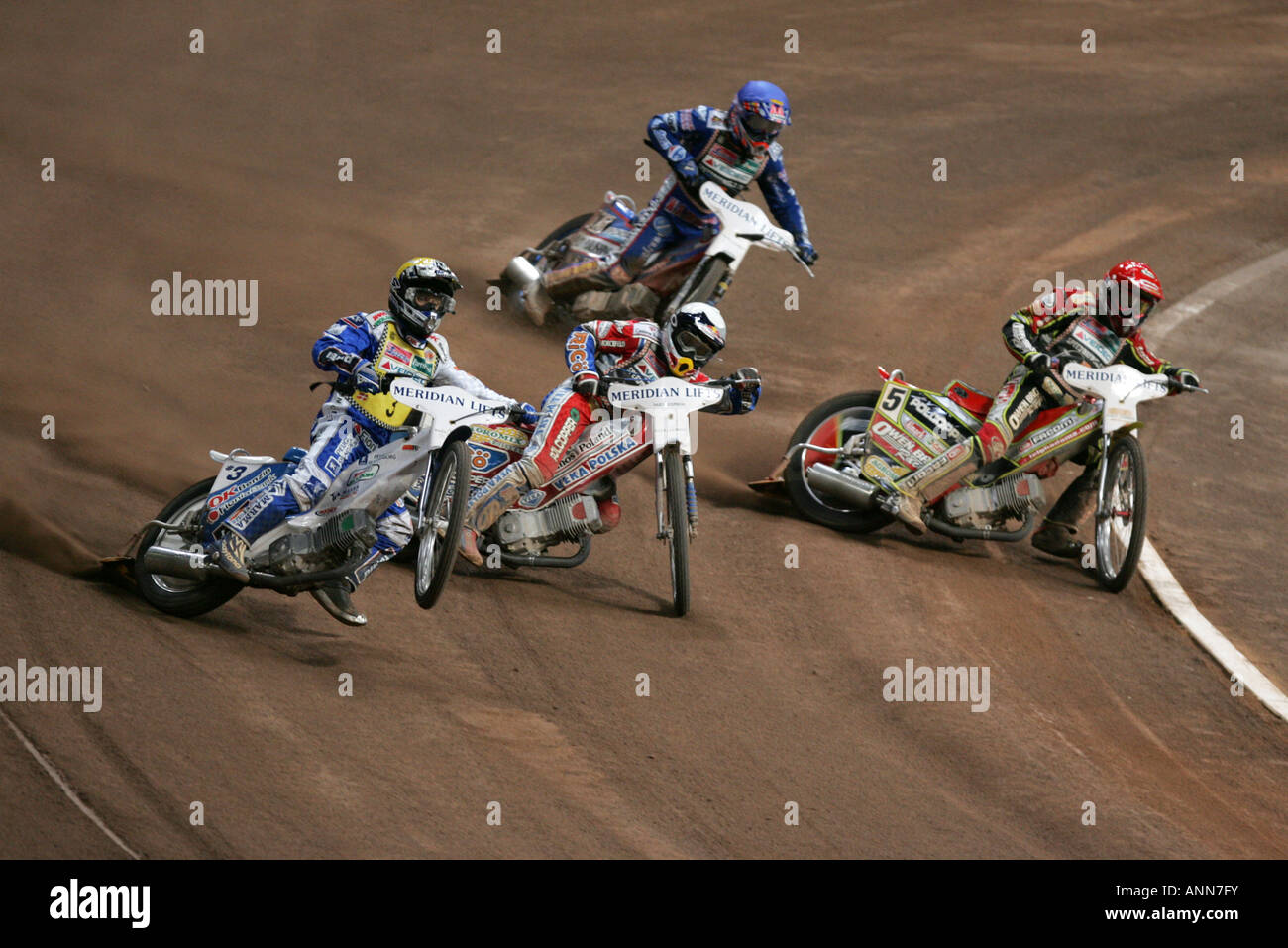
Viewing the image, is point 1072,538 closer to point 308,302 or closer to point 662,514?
Result: point 662,514

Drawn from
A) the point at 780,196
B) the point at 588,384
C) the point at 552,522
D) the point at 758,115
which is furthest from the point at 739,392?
the point at 780,196

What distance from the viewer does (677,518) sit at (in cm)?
1027

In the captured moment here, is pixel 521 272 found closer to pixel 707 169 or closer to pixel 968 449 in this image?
pixel 707 169

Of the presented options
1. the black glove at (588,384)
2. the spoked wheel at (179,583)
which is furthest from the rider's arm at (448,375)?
the spoked wheel at (179,583)

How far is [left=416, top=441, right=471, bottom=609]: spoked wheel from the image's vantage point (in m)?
9.24

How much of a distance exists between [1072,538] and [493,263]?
727 cm

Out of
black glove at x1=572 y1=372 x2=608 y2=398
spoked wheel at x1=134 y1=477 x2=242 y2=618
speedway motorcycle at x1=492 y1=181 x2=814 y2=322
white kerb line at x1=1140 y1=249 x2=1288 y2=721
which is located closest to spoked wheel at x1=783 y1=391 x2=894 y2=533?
speedway motorcycle at x1=492 y1=181 x2=814 y2=322

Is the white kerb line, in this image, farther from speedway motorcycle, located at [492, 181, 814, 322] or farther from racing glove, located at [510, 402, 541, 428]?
racing glove, located at [510, 402, 541, 428]

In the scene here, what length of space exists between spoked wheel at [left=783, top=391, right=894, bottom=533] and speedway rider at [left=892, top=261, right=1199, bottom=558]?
1.43ft

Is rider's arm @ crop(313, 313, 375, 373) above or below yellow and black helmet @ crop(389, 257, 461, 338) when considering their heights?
below

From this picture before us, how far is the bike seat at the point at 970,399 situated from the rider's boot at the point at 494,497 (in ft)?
12.4

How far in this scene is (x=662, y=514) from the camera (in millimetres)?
10477
